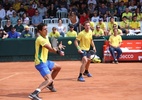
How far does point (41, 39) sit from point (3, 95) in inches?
78.2

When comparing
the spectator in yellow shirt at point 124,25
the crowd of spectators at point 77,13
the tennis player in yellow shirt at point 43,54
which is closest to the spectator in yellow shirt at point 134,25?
the crowd of spectators at point 77,13

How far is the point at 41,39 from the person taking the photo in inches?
396

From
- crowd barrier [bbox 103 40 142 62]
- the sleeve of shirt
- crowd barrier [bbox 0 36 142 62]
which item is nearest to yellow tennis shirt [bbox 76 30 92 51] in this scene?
the sleeve of shirt

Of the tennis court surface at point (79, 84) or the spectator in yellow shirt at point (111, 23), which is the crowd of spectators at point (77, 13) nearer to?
the spectator in yellow shirt at point (111, 23)

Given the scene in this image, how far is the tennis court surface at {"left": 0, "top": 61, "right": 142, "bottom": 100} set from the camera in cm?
1039

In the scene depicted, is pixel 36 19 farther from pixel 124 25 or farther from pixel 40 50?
pixel 40 50

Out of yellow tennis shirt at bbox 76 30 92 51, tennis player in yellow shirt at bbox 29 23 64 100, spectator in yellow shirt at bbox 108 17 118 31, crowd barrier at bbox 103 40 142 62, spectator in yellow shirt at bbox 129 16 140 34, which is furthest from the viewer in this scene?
spectator in yellow shirt at bbox 129 16 140 34

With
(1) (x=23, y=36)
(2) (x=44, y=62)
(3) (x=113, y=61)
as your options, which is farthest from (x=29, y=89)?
(1) (x=23, y=36)

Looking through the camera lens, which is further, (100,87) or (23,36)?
(23,36)

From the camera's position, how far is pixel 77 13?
23328 mm

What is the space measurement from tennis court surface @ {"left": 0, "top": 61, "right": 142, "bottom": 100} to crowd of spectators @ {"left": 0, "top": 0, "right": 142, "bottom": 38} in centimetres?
464

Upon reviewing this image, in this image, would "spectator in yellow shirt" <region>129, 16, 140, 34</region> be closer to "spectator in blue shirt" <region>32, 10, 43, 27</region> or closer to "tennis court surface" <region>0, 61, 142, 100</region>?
"tennis court surface" <region>0, 61, 142, 100</region>

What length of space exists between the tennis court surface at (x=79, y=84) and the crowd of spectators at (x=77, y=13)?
464 cm

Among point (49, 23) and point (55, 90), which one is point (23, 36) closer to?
point (49, 23)
